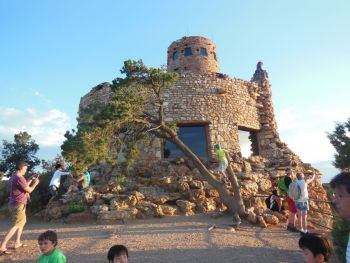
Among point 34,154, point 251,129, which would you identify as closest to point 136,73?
point 251,129

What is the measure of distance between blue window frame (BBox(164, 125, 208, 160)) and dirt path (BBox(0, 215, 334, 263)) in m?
4.74

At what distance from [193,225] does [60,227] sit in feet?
13.7

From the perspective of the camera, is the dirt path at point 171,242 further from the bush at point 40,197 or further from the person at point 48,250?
the person at point 48,250

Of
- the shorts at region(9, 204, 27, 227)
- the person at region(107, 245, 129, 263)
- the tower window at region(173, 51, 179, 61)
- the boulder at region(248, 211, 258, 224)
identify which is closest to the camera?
the person at region(107, 245, 129, 263)

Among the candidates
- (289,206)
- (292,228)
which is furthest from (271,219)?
(289,206)

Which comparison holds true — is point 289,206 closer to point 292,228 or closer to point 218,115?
point 292,228

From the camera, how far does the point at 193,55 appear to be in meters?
20.0

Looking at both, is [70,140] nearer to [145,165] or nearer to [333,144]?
[145,165]

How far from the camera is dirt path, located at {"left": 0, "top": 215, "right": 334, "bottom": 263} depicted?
23.0 feet

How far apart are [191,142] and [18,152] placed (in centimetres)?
1256

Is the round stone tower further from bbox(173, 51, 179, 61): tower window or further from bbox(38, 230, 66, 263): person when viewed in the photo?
bbox(38, 230, 66, 263): person

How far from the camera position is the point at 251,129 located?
17.2 m

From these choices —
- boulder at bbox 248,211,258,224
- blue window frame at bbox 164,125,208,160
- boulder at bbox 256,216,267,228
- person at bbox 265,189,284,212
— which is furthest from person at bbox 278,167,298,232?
blue window frame at bbox 164,125,208,160

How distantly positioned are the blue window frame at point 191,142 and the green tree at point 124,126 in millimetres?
2728
